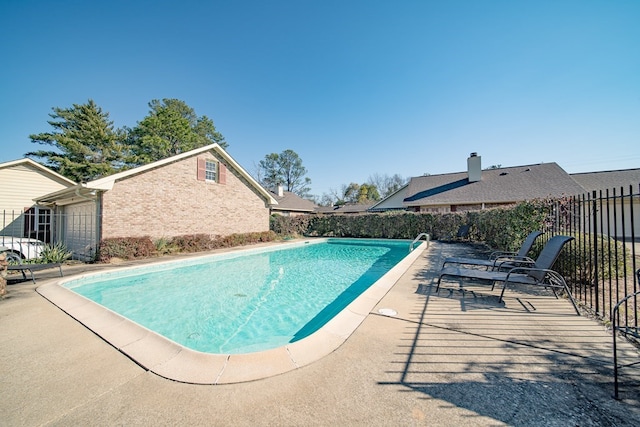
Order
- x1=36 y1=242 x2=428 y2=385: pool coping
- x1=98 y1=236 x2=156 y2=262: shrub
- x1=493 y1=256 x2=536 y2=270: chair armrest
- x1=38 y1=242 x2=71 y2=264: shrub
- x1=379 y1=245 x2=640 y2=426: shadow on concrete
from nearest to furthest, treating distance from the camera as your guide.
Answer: x1=379 y1=245 x2=640 y2=426: shadow on concrete → x1=36 y1=242 x2=428 y2=385: pool coping → x1=493 y1=256 x2=536 y2=270: chair armrest → x1=38 y1=242 x2=71 y2=264: shrub → x1=98 y1=236 x2=156 y2=262: shrub

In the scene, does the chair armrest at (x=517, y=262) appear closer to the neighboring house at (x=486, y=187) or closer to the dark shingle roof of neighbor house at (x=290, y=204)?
the neighboring house at (x=486, y=187)

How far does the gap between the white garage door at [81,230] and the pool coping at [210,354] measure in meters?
9.46

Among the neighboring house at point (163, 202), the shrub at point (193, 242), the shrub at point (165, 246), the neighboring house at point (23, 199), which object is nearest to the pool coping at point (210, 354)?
the shrub at point (165, 246)

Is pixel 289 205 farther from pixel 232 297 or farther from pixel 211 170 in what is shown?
pixel 232 297

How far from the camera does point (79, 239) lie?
41.1ft

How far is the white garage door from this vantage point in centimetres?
1145

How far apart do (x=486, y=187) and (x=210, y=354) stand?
25751 mm

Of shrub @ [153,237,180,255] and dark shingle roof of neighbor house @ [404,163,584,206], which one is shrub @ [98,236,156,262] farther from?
dark shingle roof of neighbor house @ [404,163,584,206]

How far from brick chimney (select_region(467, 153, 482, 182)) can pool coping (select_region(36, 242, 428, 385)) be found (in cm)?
2436

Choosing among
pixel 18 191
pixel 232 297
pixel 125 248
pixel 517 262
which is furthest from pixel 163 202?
pixel 517 262

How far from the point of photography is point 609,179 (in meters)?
22.0

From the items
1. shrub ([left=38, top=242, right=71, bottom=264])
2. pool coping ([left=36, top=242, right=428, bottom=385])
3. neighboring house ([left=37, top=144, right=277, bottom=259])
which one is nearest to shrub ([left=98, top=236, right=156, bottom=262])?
neighboring house ([left=37, top=144, right=277, bottom=259])

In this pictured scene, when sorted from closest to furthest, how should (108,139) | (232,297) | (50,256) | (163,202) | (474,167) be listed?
(232,297), (50,256), (163,202), (474,167), (108,139)

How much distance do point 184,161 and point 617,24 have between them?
18341mm
